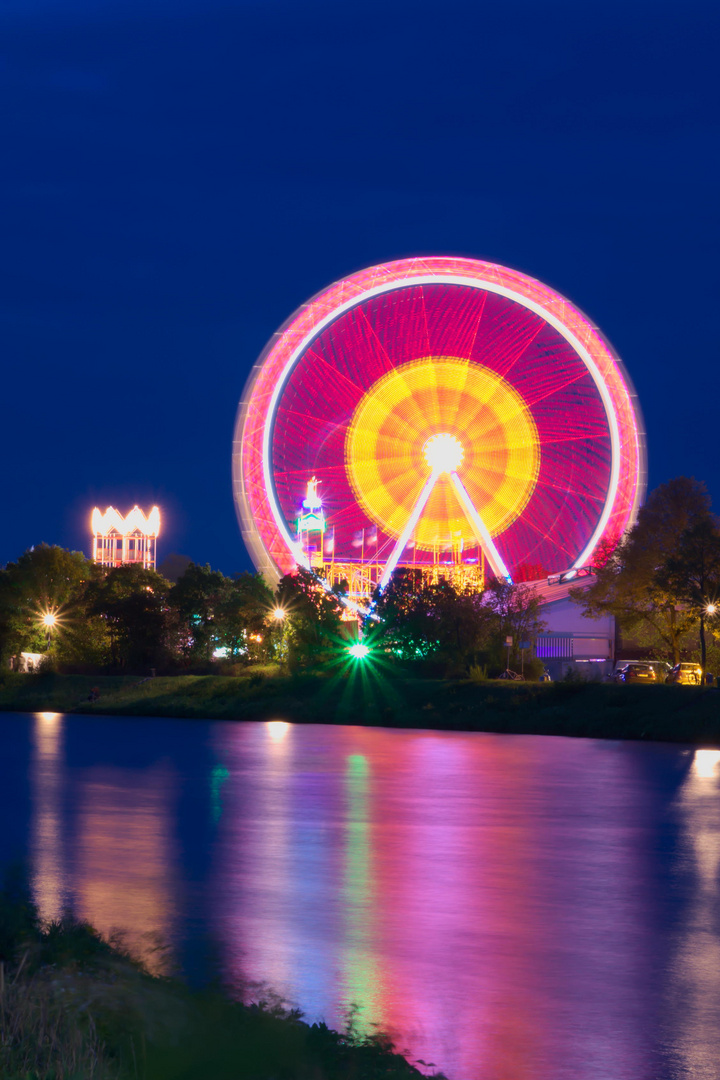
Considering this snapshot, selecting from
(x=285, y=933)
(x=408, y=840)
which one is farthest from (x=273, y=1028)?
(x=408, y=840)

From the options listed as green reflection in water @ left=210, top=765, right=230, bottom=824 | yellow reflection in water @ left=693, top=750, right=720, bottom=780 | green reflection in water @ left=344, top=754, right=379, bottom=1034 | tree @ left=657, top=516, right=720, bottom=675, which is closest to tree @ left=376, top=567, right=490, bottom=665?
tree @ left=657, top=516, right=720, bottom=675

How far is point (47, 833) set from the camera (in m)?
16.5

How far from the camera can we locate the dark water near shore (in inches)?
310

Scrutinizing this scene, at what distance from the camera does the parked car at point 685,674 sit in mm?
46125

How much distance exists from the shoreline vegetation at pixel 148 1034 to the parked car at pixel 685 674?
39991 mm

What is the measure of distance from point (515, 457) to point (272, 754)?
14684 mm

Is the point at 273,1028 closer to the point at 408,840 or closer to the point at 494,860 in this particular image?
the point at 494,860

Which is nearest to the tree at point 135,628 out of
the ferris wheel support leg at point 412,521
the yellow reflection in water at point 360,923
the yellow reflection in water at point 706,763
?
the ferris wheel support leg at point 412,521

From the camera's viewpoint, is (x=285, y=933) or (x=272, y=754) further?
(x=272, y=754)

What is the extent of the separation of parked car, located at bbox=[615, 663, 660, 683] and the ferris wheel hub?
12.6 meters

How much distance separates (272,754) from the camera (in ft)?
103

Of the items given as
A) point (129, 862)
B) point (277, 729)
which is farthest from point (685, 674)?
point (129, 862)

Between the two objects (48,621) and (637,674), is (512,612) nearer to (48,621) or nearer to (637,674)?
(637,674)

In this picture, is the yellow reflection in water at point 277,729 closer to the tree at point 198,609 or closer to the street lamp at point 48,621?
the tree at point 198,609
